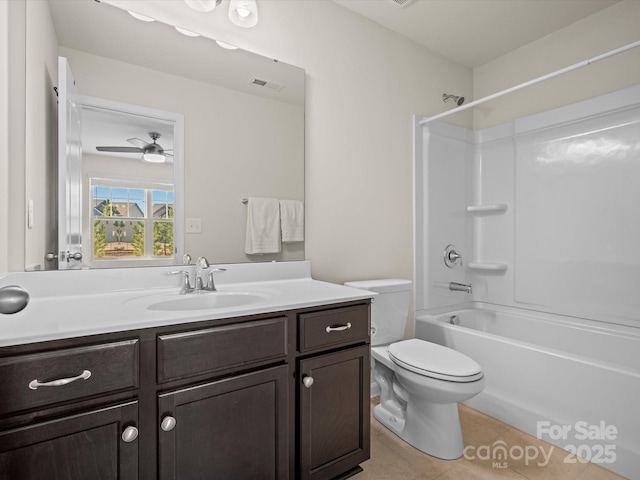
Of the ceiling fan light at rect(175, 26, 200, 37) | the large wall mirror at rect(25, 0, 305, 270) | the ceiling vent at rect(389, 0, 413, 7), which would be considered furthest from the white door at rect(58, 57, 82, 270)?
the ceiling vent at rect(389, 0, 413, 7)

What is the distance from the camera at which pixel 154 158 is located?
1544 millimetres

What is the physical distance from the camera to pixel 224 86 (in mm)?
1732

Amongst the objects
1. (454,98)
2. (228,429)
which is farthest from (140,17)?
(454,98)

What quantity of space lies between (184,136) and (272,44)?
0.75 metres

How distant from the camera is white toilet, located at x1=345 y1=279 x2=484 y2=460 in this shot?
158 centimetres

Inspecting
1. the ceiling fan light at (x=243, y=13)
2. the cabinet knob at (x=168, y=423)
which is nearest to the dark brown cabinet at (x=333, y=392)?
the cabinet knob at (x=168, y=423)

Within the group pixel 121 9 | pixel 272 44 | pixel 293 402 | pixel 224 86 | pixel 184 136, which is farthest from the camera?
pixel 272 44

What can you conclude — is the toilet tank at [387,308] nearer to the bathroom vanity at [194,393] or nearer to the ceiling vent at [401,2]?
the bathroom vanity at [194,393]

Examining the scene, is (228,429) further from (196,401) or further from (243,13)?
(243,13)

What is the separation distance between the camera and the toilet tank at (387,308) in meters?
2.04

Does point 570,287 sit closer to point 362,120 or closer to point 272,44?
point 362,120

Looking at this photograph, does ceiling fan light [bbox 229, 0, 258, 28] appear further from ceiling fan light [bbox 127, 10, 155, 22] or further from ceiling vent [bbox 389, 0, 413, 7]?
ceiling vent [bbox 389, 0, 413, 7]

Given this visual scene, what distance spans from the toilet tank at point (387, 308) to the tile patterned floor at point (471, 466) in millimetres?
545

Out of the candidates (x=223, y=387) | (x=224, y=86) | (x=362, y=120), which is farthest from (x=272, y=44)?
(x=223, y=387)
